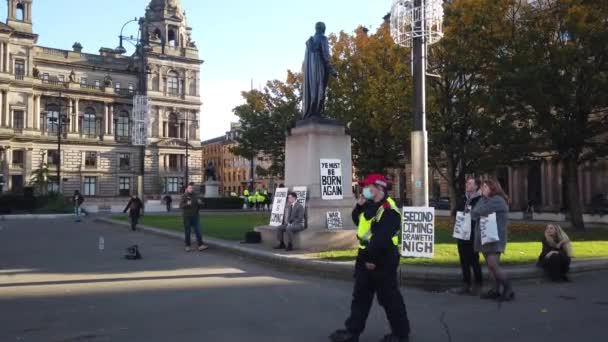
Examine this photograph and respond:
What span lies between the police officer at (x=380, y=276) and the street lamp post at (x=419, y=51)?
6.16 m

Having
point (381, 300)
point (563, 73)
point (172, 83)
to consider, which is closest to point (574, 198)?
point (563, 73)

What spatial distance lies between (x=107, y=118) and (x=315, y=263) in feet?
278

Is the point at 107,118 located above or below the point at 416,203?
above

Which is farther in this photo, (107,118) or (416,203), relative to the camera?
(107,118)

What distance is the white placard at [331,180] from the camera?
14.4 m

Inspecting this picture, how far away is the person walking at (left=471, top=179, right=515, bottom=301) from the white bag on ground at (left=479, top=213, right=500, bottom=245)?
0.06 meters

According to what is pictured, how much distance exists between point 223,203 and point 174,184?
4473 cm

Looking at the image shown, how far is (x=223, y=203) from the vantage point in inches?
1962

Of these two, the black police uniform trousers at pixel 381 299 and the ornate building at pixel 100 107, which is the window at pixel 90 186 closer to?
the ornate building at pixel 100 107

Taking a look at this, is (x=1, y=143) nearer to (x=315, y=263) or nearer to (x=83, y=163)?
(x=83, y=163)

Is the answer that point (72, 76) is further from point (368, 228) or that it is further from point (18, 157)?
point (368, 228)

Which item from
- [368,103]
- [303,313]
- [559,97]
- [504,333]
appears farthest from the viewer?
[368,103]

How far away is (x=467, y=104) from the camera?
2661cm

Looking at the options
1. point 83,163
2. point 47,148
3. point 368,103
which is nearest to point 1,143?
point 47,148
